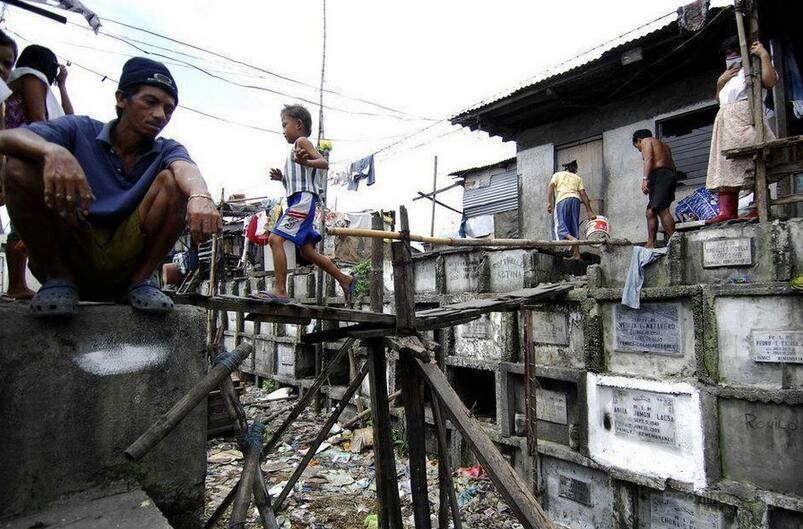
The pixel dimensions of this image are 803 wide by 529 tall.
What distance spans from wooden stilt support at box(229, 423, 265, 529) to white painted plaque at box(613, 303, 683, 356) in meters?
5.29

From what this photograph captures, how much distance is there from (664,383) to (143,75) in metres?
6.14

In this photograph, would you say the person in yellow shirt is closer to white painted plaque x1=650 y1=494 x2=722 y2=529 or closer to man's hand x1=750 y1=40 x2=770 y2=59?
man's hand x1=750 y1=40 x2=770 y2=59

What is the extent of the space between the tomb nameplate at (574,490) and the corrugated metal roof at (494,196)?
24.5ft

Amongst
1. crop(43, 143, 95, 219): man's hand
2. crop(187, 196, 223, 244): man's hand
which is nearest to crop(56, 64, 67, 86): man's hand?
crop(43, 143, 95, 219): man's hand

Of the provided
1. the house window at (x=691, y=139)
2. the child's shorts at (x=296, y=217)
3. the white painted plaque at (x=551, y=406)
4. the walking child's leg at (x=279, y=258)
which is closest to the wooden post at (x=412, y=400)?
the child's shorts at (x=296, y=217)

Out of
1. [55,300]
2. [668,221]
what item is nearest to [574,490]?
[668,221]

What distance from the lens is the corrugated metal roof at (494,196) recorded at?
12.6 m

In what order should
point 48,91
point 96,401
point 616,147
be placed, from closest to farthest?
point 96,401 < point 48,91 < point 616,147

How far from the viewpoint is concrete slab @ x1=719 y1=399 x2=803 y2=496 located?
15.1 ft

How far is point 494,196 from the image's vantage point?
42.9ft

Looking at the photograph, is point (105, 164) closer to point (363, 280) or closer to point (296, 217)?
point (296, 217)

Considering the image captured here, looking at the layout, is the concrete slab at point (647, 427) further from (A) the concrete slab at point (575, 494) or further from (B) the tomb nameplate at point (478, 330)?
(B) the tomb nameplate at point (478, 330)

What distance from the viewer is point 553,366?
6.75m

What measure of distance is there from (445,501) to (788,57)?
7216 mm
